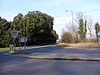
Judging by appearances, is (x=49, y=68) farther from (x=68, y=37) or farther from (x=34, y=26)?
(x=68, y=37)

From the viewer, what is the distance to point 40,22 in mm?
68688

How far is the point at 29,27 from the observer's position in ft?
218

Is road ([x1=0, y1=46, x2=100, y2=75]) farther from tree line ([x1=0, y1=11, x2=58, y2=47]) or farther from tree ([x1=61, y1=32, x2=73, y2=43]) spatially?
tree ([x1=61, y1=32, x2=73, y2=43])

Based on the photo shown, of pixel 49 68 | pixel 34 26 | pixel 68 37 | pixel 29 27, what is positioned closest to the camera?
pixel 49 68

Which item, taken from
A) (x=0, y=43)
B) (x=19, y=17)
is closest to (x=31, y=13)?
(x=19, y=17)

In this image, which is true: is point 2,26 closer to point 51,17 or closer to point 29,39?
point 29,39

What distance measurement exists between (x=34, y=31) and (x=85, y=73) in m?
57.8

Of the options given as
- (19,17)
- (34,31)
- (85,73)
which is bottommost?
(85,73)

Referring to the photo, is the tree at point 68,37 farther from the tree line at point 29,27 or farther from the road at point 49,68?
the road at point 49,68

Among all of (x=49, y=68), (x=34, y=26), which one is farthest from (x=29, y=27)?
(x=49, y=68)

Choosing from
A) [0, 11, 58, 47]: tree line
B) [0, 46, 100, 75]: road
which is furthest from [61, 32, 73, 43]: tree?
[0, 46, 100, 75]: road

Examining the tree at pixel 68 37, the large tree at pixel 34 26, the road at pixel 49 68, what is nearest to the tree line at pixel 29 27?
the large tree at pixel 34 26

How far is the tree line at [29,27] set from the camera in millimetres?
64438

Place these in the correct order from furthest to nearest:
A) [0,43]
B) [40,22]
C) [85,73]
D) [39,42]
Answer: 1. [39,42]
2. [40,22]
3. [0,43]
4. [85,73]
